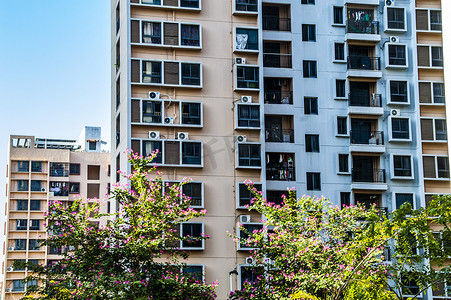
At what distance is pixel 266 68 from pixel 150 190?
15772 mm

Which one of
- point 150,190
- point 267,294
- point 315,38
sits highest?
point 315,38

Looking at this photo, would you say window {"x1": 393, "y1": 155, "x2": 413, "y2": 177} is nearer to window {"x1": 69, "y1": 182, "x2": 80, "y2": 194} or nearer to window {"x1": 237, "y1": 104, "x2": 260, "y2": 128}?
window {"x1": 237, "y1": 104, "x2": 260, "y2": 128}

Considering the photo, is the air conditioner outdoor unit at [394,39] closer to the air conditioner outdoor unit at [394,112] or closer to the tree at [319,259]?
the air conditioner outdoor unit at [394,112]

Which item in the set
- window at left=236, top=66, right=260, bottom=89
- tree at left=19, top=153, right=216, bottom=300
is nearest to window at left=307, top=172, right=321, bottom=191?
window at left=236, top=66, right=260, bottom=89

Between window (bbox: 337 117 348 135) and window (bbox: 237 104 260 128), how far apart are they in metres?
5.43

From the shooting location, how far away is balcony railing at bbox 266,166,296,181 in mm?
40812

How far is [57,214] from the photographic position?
26.4 metres

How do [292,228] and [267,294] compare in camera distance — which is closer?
[267,294]

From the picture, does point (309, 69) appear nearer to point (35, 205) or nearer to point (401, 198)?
point (401, 198)

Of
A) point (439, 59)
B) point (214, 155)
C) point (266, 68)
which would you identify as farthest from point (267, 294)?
point (439, 59)

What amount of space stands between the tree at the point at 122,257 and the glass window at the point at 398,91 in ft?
64.6

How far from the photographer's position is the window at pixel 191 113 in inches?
1540

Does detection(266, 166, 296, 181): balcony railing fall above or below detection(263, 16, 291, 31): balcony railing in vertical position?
below

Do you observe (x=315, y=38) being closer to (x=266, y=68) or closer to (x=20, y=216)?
(x=266, y=68)
